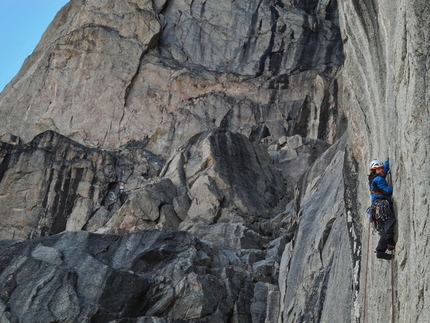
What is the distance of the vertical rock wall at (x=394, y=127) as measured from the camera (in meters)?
10.7

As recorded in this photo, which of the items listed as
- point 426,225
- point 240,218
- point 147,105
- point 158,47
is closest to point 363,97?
point 426,225

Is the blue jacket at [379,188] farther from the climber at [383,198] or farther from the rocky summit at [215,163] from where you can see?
the rocky summit at [215,163]

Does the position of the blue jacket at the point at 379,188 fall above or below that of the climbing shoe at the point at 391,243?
above

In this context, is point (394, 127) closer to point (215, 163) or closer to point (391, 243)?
point (391, 243)

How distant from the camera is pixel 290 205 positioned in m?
37.2

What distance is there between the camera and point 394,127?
1281 cm

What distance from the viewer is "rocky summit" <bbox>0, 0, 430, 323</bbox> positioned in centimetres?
1386

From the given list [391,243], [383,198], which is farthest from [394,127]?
[391,243]

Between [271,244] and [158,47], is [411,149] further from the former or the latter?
[158,47]

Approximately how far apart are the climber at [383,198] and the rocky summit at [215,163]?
23 cm

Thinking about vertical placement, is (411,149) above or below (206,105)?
below

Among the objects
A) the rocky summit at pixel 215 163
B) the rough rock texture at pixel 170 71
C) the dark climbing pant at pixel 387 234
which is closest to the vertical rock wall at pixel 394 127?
the rocky summit at pixel 215 163

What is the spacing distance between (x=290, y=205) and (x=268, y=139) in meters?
17.4

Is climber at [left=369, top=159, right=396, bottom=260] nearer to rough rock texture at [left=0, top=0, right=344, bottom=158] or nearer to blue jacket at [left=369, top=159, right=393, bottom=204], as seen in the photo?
blue jacket at [left=369, top=159, right=393, bottom=204]
